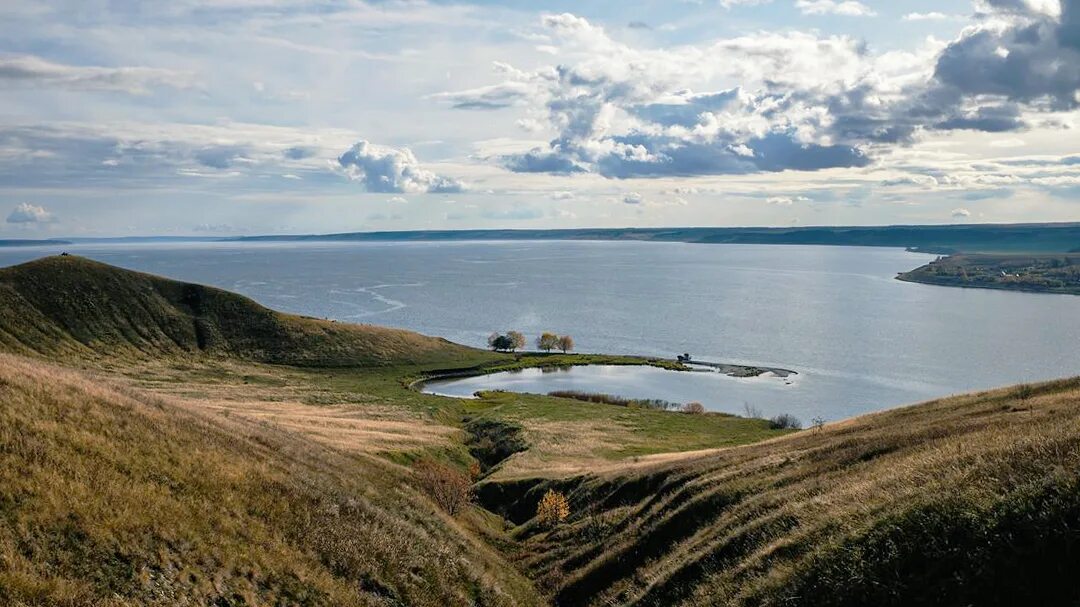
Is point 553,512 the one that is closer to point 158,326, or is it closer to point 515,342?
point 158,326

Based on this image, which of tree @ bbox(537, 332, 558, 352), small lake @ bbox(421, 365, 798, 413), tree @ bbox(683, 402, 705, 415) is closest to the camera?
tree @ bbox(683, 402, 705, 415)

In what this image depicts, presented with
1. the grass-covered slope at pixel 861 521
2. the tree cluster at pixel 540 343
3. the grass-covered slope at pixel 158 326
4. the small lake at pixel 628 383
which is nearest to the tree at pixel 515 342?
the tree cluster at pixel 540 343

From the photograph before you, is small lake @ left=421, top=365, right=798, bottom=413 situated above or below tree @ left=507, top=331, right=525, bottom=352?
below

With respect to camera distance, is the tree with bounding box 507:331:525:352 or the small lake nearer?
the small lake

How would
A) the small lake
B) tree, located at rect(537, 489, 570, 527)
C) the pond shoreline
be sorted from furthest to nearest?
the pond shoreline < the small lake < tree, located at rect(537, 489, 570, 527)

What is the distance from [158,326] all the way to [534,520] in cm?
11656

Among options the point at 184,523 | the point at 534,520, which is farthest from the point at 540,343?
the point at 184,523

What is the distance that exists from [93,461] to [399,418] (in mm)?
68915

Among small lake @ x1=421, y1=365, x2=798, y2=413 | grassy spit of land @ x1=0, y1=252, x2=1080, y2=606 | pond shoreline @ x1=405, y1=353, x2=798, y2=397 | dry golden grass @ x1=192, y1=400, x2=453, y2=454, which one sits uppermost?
grassy spit of land @ x1=0, y1=252, x2=1080, y2=606

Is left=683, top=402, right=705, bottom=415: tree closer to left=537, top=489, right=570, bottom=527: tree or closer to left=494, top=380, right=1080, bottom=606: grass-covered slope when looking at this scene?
left=494, top=380, right=1080, bottom=606: grass-covered slope

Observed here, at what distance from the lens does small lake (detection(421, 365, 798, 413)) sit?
413ft

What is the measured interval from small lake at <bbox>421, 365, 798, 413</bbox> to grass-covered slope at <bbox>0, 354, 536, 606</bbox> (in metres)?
95.6

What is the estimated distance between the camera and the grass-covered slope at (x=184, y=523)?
656 inches

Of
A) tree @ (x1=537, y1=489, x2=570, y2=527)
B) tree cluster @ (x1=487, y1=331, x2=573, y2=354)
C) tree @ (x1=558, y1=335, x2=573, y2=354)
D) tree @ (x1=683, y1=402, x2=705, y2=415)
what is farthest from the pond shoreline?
tree @ (x1=537, y1=489, x2=570, y2=527)
